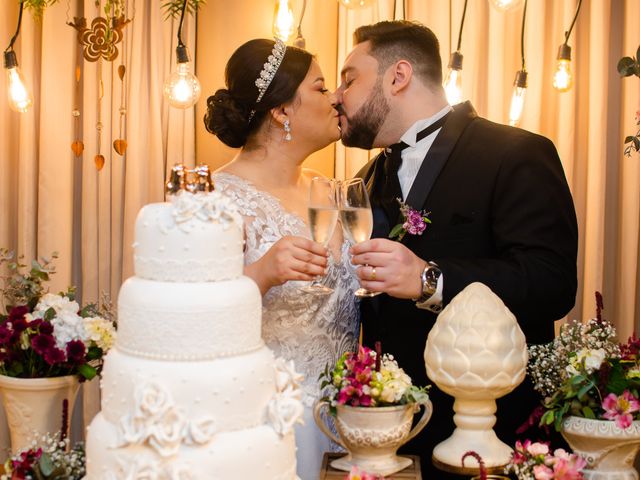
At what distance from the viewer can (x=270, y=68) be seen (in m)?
2.96

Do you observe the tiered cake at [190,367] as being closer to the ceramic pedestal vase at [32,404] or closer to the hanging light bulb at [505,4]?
the ceramic pedestal vase at [32,404]

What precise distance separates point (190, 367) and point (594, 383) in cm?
91

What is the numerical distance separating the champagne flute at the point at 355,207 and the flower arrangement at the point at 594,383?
543 mm

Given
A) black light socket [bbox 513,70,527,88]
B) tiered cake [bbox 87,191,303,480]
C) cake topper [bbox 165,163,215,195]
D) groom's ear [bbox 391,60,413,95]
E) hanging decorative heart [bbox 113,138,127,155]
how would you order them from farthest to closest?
hanging decorative heart [bbox 113,138,127,155] < black light socket [bbox 513,70,527,88] < groom's ear [bbox 391,60,413,95] < cake topper [bbox 165,163,215,195] < tiered cake [bbox 87,191,303,480]

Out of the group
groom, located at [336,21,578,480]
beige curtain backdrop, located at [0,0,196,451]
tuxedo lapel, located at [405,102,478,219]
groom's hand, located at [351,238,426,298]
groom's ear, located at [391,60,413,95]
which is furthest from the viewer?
beige curtain backdrop, located at [0,0,196,451]

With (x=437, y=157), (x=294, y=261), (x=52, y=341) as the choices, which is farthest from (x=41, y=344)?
(x=437, y=157)

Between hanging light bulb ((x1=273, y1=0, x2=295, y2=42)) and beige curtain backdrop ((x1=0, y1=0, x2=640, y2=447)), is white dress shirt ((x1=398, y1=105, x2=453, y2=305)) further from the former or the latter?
beige curtain backdrop ((x1=0, y1=0, x2=640, y2=447))

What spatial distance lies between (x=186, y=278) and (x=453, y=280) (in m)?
1.00

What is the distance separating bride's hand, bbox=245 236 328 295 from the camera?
237 centimetres

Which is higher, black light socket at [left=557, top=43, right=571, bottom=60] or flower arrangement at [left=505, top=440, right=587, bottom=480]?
black light socket at [left=557, top=43, right=571, bottom=60]

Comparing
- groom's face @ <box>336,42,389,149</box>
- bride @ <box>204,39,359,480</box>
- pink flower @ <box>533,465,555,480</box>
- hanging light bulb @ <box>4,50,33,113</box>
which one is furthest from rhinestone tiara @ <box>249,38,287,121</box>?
pink flower @ <box>533,465,555,480</box>

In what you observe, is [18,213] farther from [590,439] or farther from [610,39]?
[590,439]

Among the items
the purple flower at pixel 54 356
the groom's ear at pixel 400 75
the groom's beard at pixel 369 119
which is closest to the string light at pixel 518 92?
the groom's ear at pixel 400 75

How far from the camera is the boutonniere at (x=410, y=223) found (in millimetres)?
2699
